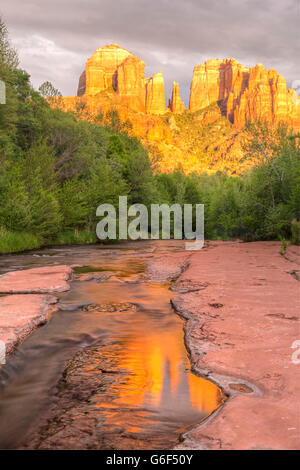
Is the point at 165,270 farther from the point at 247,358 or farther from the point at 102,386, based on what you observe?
the point at 102,386

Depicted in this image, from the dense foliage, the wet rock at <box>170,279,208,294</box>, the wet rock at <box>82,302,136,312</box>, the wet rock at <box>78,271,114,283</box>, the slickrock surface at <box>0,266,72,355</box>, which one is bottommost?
the wet rock at <box>78,271,114,283</box>

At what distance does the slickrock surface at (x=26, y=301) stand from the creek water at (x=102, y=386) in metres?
0.20

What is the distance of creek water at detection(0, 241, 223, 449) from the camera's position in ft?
11.5

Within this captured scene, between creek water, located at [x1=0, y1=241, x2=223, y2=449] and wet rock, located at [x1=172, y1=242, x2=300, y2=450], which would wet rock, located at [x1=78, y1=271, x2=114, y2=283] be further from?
creek water, located at [x1=0, y1=241, x2=223, y2=449]

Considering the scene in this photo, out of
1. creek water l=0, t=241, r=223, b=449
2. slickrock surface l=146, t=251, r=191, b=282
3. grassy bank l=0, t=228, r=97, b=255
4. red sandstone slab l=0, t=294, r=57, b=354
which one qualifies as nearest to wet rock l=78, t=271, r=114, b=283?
slickrock surface l=146, t=251, r=191, b=282

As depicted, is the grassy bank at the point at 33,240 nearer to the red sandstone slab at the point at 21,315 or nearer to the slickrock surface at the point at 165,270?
the slickrock surface at the point at 165,270

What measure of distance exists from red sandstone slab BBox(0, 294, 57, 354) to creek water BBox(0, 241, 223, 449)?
16 centimetres

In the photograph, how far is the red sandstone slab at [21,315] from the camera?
604cm

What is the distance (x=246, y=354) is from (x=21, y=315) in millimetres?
3985

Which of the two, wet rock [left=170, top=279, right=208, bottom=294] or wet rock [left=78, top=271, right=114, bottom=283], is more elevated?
wet rock [left=170, top=279, right=208, bottom=294]

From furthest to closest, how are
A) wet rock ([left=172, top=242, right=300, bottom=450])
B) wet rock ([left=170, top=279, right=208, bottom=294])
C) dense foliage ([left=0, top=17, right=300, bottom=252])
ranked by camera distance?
dense foliage ([left=0, top=17, right=300, bottom=252]), wet rock ([left=170, top=279, right=208, bottom=294]), wet rock ([left=172, top=242, right=300, bottom=450])

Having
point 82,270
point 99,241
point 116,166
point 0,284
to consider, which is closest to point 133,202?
point 116,166

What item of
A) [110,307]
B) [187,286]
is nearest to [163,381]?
[110,307]
